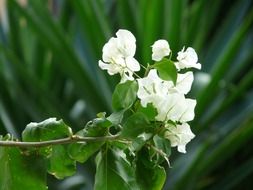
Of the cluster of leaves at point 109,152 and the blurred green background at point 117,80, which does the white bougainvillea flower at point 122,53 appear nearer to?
the cluster of leaves at point 109,152

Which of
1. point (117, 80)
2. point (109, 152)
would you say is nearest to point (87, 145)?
point (109, 152)

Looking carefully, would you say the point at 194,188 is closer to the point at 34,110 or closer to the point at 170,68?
the point at 34,110

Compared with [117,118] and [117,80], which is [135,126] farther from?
[117,80]

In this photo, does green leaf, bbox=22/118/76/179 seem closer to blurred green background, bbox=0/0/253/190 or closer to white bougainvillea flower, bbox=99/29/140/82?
white bougainvillea flower, bbox=99/29/140/82

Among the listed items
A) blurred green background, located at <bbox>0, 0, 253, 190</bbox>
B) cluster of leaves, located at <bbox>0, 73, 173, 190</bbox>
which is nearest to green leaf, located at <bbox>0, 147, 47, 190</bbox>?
cluster of leaves, located at <bbox>0, 73, 173, 190</bbox>

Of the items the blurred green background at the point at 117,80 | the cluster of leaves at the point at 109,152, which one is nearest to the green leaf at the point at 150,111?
the cluster of leaves at the point at 109,152
